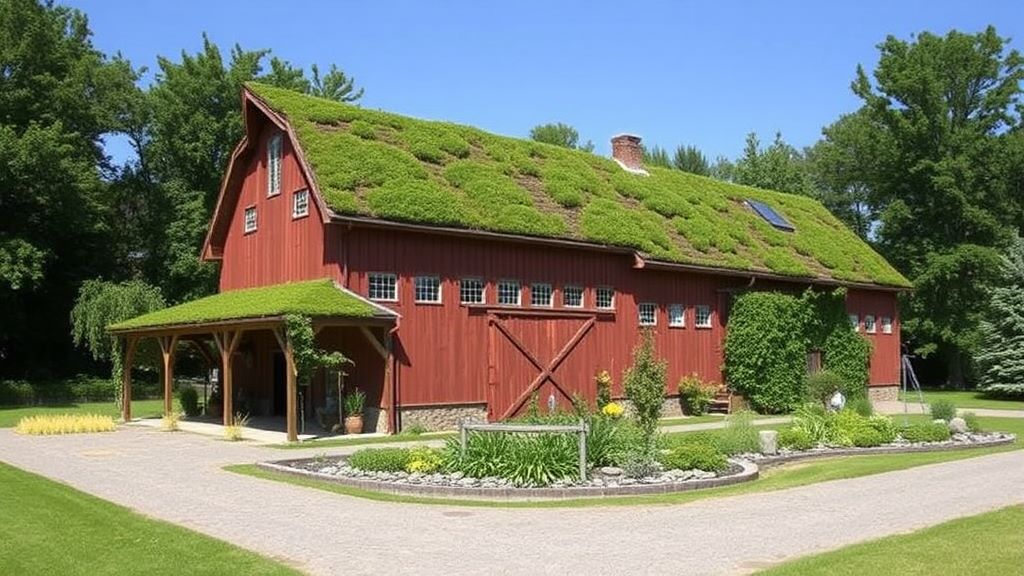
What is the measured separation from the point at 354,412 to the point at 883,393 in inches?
980

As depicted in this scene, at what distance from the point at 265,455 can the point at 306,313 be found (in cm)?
367

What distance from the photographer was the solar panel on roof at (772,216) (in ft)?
124

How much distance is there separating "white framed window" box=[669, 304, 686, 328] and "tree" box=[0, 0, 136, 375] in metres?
27.4

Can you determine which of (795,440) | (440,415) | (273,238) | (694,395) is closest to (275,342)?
(273,238)

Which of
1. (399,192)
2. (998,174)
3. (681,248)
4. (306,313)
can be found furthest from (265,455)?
(998,174)

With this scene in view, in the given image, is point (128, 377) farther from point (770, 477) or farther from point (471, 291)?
point (770, 477)

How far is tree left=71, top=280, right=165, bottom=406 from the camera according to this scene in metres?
40.5

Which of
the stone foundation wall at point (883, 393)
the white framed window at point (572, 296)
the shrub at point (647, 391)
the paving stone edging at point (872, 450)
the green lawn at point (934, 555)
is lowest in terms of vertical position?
the stone foundation wall at point (883, 393)

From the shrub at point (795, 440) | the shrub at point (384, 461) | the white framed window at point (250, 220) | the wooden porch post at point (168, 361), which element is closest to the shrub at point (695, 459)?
the shrub at point (795, 440)

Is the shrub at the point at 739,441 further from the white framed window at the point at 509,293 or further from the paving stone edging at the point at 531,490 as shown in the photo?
the white framed window at the point at 509,293

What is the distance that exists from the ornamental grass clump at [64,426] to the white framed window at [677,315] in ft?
55.6

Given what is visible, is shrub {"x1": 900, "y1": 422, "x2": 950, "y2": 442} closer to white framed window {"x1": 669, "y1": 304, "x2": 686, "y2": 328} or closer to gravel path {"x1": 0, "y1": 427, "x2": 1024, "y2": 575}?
gravel path {"x1": 0, "y1": 427, "x2": 1024, "y2": 575}

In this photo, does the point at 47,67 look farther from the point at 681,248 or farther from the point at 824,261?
the point at 824,261

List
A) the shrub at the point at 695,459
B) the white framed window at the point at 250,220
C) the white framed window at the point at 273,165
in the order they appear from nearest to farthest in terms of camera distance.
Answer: the shrub at the point at 695,459 < the white framed window at the point at 273,165 < the white framed window at the point at 250,220
